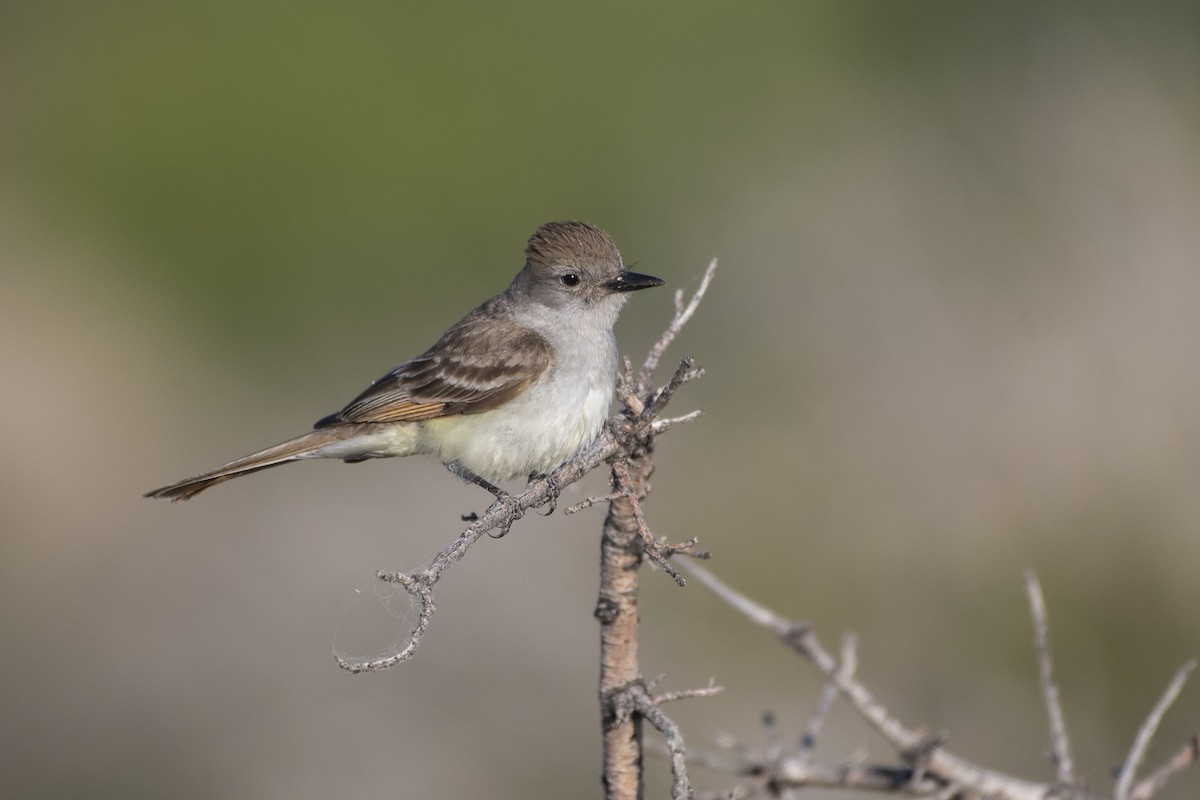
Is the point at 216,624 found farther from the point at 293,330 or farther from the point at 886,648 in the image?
the point at 886,648

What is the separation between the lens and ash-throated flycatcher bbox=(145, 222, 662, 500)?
5520 millimetres

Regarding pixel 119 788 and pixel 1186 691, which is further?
pixel 119 788

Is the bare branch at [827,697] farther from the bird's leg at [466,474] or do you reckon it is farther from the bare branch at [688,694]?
the bird's leg at [466,474]

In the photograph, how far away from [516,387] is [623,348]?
544 cm

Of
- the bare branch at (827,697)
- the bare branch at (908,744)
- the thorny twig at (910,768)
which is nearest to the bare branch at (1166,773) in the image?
the thorny twig at (910,768)

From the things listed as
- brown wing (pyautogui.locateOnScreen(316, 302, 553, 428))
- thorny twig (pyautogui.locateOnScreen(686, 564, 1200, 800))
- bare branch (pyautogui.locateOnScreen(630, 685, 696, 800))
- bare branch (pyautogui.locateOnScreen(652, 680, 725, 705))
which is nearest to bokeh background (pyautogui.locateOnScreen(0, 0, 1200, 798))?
brown wing (pyautogui.locateOnScreen(316, 302, 553, 428))

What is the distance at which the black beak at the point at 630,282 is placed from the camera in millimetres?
5662

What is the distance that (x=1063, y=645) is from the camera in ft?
26.2

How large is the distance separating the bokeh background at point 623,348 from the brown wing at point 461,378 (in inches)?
87.3

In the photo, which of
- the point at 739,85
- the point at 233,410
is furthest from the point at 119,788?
the point at 739,85

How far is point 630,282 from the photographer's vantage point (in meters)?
5.83

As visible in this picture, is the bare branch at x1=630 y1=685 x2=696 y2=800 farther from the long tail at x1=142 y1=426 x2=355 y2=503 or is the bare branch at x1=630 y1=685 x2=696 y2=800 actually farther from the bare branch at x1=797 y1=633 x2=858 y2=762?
the long tail at x1=142 y1=426 x2=355 y2=503

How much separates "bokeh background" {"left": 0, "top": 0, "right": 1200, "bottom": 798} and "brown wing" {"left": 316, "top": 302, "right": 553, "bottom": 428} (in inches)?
87.3

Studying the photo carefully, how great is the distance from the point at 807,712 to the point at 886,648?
0.67 m
